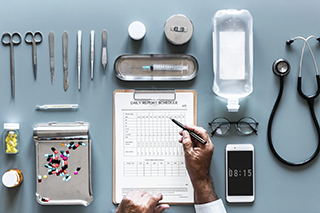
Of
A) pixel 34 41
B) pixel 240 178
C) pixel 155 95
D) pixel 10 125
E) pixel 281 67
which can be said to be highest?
pixel 34 41

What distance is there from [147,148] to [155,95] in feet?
0.72

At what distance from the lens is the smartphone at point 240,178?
1.12 meters

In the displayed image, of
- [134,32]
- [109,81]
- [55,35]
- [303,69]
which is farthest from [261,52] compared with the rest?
[55,35]

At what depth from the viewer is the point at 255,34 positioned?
3.72ft

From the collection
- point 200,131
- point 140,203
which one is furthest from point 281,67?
point 140,203

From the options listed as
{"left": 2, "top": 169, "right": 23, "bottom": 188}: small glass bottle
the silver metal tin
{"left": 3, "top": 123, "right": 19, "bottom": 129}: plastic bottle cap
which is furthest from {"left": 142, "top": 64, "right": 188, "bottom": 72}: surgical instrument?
{"left": 2, "top": 169, "right": 23, "bottom": 188}: small glass bottle

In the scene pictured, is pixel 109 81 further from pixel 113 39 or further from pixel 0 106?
pixel 0 106

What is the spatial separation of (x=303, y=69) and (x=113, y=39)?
31.5 inches

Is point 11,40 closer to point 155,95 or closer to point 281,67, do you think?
point 155,95

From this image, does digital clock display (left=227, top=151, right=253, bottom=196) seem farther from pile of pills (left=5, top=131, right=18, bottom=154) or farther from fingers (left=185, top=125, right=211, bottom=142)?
pile of pills (left=5, top=131, right=18, bottom=154)

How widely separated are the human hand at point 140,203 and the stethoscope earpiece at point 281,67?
0.69m

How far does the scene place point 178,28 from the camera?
1.07 m

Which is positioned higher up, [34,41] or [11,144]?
[34,41]

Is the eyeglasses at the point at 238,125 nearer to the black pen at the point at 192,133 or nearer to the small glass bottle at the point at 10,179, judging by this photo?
the black pen at the point at 192,133
